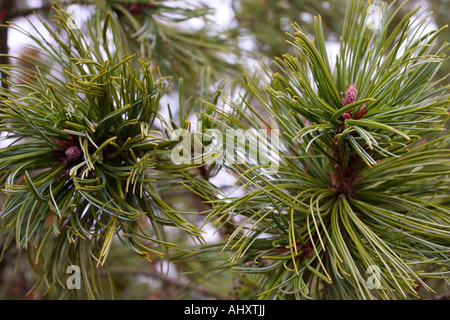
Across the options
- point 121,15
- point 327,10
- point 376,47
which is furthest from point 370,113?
point 327,10

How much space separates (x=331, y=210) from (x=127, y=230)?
0.26 m

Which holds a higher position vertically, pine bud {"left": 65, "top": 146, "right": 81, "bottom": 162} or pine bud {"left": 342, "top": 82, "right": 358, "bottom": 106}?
pine bud {"left": 342, "top": 82, "right": 358, "bottom": 106}

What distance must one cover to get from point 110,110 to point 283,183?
0.81 feet

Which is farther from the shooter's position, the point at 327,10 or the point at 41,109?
the point at 327,10

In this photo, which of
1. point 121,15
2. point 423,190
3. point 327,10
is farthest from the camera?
point 327,10

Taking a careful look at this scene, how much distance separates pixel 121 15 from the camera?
0.78 meters

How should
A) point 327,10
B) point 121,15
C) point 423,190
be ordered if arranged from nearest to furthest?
1. point 423,190
2. point 121,15
3. point 327,10

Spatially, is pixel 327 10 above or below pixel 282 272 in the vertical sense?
above

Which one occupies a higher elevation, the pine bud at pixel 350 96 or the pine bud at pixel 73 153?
the pine bud at pixel 350 96

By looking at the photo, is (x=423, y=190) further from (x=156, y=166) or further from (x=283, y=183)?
(x=156, y=166)

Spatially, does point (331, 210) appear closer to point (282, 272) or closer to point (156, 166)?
point (282, 272)
